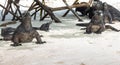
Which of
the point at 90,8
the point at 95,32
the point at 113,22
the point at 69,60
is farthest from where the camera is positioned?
the point at 90,8

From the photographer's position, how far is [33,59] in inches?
262

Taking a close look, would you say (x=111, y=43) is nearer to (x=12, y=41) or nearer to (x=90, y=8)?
(x=12, y=41)

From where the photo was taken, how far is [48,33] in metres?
10.1

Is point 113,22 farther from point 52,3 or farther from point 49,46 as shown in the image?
point 52,3

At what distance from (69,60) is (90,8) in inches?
339

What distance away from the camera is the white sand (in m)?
6.50

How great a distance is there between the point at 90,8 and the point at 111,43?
22.0 ft

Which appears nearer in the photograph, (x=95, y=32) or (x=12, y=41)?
(x=12, y=41)

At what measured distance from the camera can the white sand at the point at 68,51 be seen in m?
6.50

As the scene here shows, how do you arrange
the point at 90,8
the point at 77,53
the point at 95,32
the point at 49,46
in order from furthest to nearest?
the point at 90,8 < the point at 95,32 < the point at 49,46 < the point at 77,53

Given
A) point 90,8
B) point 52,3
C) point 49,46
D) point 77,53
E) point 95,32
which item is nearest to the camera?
point 77,53

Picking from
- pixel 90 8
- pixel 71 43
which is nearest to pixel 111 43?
pixel 71 43

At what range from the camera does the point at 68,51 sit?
24.3 ft

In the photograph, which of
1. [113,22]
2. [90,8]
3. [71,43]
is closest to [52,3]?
[90,8]
